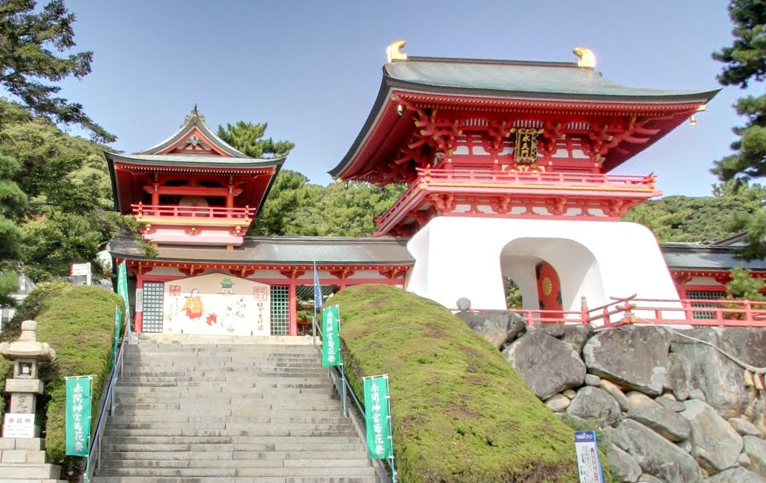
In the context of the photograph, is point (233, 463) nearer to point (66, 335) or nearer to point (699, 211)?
point (66, 335)

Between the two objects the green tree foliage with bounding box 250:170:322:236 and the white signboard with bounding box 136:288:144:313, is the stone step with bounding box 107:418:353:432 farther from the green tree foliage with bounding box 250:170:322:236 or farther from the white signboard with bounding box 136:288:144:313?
the green tree foliage with bounding box 250:170:322:236

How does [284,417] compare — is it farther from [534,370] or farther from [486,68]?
[486,68]

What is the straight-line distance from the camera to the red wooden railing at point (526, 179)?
21.4 meters

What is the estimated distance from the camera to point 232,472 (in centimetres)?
1062

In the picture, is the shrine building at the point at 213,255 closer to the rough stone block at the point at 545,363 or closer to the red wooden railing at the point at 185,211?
the red wooden railing at the point at 185,211

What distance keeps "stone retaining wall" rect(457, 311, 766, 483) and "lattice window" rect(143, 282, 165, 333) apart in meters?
9.94

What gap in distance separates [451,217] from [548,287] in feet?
18.7

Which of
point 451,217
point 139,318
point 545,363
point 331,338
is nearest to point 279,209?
point 139,318

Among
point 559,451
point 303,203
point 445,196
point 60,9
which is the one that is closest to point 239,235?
point 445,196

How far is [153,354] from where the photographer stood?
50.8ft

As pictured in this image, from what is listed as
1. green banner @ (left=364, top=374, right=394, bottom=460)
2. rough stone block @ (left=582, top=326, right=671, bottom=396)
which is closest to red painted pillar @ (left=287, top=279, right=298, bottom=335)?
rough stone block @ (left=582, top=326, right=671, bottom=396)

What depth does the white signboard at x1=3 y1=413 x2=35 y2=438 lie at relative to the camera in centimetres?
1023

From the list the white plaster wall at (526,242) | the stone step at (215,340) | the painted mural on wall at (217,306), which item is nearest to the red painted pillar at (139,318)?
the painted mural on wall at (217,306)

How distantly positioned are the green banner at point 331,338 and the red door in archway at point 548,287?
12044mm
